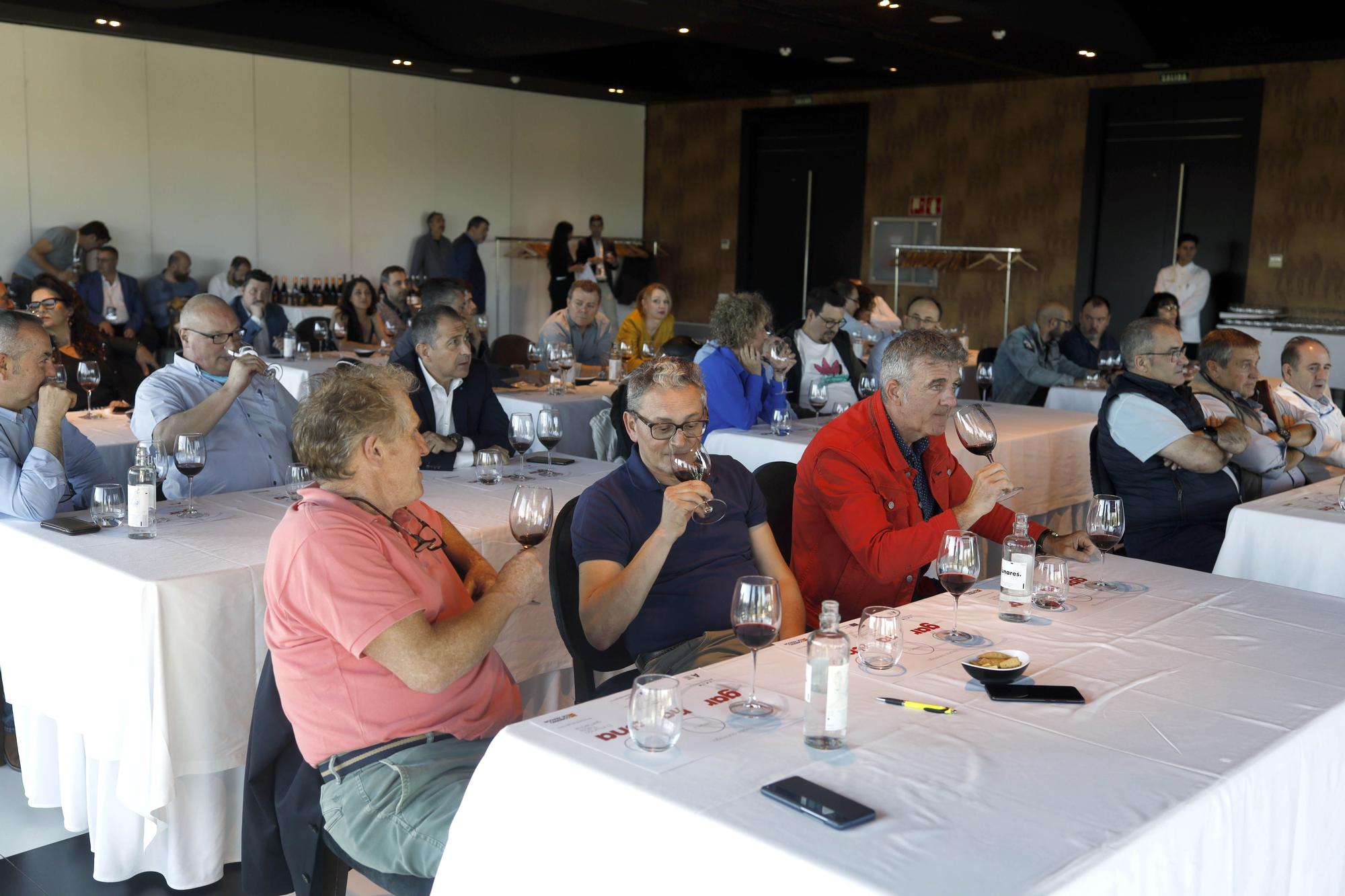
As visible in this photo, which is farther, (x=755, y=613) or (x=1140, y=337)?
(x=1140, y=337)

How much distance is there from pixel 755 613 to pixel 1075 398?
230 inches

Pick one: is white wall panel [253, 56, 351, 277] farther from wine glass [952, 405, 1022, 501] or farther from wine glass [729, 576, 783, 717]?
wine glass [729, 576, 783, 717]

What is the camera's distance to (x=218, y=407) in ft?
12.5

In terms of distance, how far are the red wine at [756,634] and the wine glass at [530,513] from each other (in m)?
0.61

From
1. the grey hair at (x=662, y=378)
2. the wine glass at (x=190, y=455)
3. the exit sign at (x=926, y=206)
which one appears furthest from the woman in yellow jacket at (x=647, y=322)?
the exit sign at (x=926, y=206)

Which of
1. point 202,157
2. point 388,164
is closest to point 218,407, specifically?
point 202,157

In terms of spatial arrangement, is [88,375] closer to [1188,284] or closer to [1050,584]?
[1050,584]

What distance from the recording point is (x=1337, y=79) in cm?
1029

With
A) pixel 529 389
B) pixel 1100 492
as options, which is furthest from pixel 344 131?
pixel 1100 492

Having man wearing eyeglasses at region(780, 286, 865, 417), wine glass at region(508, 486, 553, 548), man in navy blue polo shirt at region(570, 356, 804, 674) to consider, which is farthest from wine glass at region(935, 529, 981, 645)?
man wearing eyeglasses at region(780, 286, 865, 417)

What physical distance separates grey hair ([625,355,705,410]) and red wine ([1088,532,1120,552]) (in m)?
1.01

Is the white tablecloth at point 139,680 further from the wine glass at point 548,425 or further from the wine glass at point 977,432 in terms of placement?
the wine glass at point 977,432

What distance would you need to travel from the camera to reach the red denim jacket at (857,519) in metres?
2.93

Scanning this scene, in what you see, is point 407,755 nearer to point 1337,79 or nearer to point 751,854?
point 751,854
